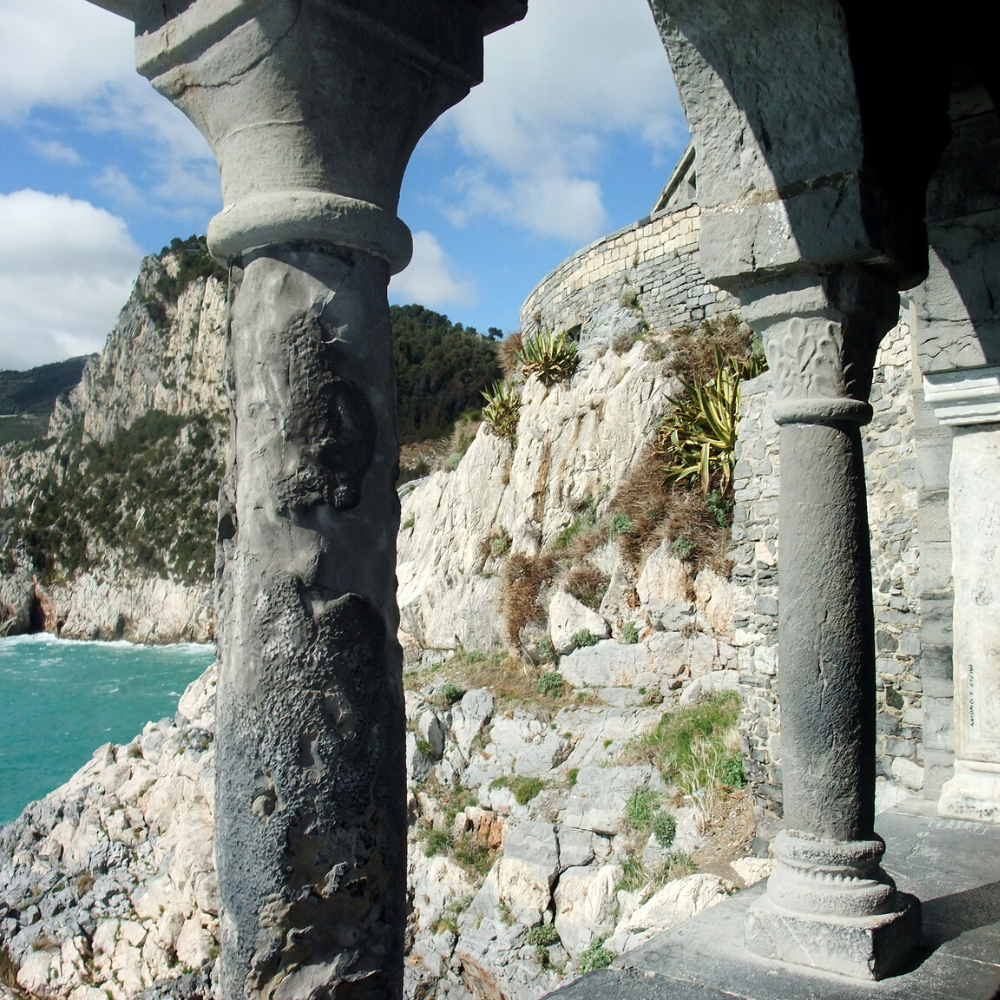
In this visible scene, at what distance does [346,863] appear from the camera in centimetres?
170

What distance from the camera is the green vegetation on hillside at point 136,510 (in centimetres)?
4966

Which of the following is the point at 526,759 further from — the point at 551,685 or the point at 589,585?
the point at 589,585

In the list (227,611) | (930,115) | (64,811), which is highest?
(930,115)

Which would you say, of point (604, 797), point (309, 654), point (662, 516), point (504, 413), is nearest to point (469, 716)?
point (604, 797)

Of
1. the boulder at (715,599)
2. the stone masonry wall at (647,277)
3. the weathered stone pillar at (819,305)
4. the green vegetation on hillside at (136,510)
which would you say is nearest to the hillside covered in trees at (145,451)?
the green vegetation on hillside at (136,510)

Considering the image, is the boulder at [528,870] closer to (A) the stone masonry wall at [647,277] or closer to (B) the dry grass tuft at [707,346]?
(B) the dry grass tuft at [707,346]

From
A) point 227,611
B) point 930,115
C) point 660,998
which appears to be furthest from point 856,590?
point 227,611

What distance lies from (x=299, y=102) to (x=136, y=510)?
5553cm

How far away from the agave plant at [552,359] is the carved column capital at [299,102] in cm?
1307

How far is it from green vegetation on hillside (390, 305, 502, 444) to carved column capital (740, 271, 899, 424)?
26.6m

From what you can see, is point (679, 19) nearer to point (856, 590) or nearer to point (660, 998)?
point (856, 590)

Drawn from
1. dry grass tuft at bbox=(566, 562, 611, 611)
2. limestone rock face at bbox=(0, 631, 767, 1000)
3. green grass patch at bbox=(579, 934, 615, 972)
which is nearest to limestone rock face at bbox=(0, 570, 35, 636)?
limestone rock face at bbox=(0, 631, 767, 1000)

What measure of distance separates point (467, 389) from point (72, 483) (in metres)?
36.1

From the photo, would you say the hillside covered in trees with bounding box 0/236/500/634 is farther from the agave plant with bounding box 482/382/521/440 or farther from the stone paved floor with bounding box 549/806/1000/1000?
the stone paved floor with bounding box 549/806/1000/1000
